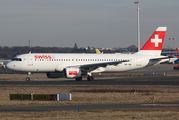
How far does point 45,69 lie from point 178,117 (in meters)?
32.4

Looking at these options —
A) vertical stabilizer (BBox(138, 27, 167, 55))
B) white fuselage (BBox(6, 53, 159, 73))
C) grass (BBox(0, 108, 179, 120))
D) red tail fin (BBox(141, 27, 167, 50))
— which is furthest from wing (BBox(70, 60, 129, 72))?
grass (BBox(0, 108, 179, 120))

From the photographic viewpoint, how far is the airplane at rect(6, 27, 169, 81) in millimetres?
46438

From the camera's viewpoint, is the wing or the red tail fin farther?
the red tail fin

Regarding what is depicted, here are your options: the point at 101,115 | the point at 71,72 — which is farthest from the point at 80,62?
the point at 101,115

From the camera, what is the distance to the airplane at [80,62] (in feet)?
152

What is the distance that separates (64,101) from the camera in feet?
80.0

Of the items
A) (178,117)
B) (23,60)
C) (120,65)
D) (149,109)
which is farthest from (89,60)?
(178,117)

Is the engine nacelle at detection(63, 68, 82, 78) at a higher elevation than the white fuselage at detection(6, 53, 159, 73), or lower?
lower

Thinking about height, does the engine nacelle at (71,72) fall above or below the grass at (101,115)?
above

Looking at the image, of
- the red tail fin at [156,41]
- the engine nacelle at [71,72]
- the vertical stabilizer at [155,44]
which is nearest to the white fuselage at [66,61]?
the vertical stabilizer at [155,44]

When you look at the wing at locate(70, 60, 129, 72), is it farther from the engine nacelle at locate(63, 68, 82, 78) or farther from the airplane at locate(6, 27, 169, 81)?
the engine nacelle at locate(63, 68, 82, 78)

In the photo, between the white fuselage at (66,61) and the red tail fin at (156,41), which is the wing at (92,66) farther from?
the red tail fin at (156,41)

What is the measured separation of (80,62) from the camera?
48.1 m

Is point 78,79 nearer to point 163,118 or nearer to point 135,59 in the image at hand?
point 135,59
